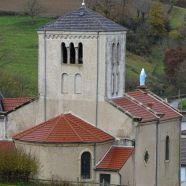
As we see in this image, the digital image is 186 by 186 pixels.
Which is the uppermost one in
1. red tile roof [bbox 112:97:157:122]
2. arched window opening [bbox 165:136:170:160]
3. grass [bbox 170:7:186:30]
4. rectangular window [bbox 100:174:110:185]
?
red tile roof [bbox 112:97:157:122]

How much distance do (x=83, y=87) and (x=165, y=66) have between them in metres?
63.9

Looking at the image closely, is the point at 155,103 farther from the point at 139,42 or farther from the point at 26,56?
the point at 139,42

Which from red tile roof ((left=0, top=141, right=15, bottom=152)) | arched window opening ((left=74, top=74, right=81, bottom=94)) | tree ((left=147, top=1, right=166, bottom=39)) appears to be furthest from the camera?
tree ((left=147, top=1, right=166, bottom=39))

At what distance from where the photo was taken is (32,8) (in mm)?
128250

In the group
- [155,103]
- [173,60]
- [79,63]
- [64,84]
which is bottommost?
[173,60]

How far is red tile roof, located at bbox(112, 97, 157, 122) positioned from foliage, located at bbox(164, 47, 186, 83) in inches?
2250

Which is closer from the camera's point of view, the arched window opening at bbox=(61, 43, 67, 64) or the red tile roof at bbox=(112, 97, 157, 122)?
the red tile roof at bbox=(112, 97, 157, 122)

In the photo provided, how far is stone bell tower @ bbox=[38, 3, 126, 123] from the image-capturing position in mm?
56062

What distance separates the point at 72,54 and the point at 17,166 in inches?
236

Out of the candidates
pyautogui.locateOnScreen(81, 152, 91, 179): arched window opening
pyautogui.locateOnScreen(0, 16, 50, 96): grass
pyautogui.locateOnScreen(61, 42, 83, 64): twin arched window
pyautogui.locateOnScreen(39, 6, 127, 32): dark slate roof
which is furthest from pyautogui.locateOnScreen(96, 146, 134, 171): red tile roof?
pyautogui.locateOnScreen(0, 16, 50, 96): grass

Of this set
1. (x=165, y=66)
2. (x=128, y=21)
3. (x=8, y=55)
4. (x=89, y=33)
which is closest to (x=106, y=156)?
(x=89, y=33)

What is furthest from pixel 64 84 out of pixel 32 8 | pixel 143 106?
pixel 32 8

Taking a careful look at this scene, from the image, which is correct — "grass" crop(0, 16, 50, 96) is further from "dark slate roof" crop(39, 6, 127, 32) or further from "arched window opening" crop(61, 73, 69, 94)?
"dark slate roof" crop(39, 6, 127, 32)

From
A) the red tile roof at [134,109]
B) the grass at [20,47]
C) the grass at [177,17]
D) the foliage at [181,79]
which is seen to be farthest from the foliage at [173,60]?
the red tile roof at [134,109]
